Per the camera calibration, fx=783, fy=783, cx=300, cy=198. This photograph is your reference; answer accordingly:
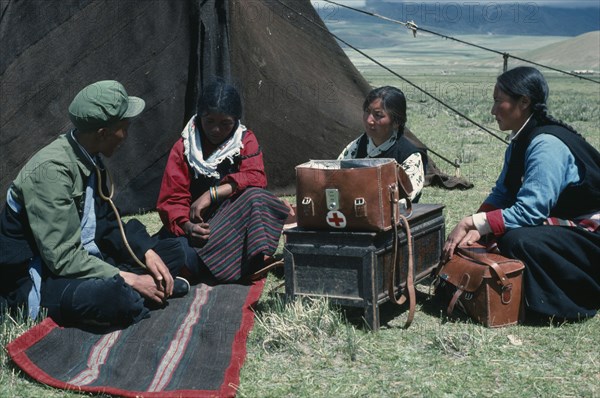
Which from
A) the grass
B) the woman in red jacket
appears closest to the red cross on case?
the grass

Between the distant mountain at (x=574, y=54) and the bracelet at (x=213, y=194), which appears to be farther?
the distant mountain at (x=574, y=54)

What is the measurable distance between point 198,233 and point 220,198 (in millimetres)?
274

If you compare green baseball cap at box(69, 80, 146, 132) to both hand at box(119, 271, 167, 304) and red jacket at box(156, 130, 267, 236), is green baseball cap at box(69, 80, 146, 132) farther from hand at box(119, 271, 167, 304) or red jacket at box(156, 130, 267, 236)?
red jacket at box(156, 130, 267, 236)

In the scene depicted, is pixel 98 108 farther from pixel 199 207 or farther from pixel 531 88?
pixel 531 88

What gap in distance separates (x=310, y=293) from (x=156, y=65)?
3.50m

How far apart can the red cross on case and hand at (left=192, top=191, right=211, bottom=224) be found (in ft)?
3.94

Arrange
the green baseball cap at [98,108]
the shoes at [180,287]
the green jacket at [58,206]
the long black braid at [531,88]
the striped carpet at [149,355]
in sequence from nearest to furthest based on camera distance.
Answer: the striped carpet at [149,355] → the green jacket at [58,206] → the green baseball cap at [98,108] → the long black braid at [531,88] → the shoes at [180,287]

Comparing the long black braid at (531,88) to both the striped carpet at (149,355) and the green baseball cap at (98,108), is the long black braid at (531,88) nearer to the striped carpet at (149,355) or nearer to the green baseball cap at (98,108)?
the striped carpet at (149,355)

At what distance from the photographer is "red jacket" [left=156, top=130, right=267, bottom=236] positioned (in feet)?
16.5

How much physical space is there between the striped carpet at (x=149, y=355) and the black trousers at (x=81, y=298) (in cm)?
7

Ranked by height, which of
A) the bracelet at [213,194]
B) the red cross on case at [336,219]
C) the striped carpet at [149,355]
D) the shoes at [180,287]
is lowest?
the shoes at [180,287]

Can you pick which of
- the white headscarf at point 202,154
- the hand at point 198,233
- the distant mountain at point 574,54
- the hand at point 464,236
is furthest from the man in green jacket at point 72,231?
the distant mountain at point 574,54

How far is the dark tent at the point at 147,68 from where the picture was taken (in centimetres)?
656

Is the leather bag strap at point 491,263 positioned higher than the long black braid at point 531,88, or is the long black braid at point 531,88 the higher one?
the long black braid at point 531,88
